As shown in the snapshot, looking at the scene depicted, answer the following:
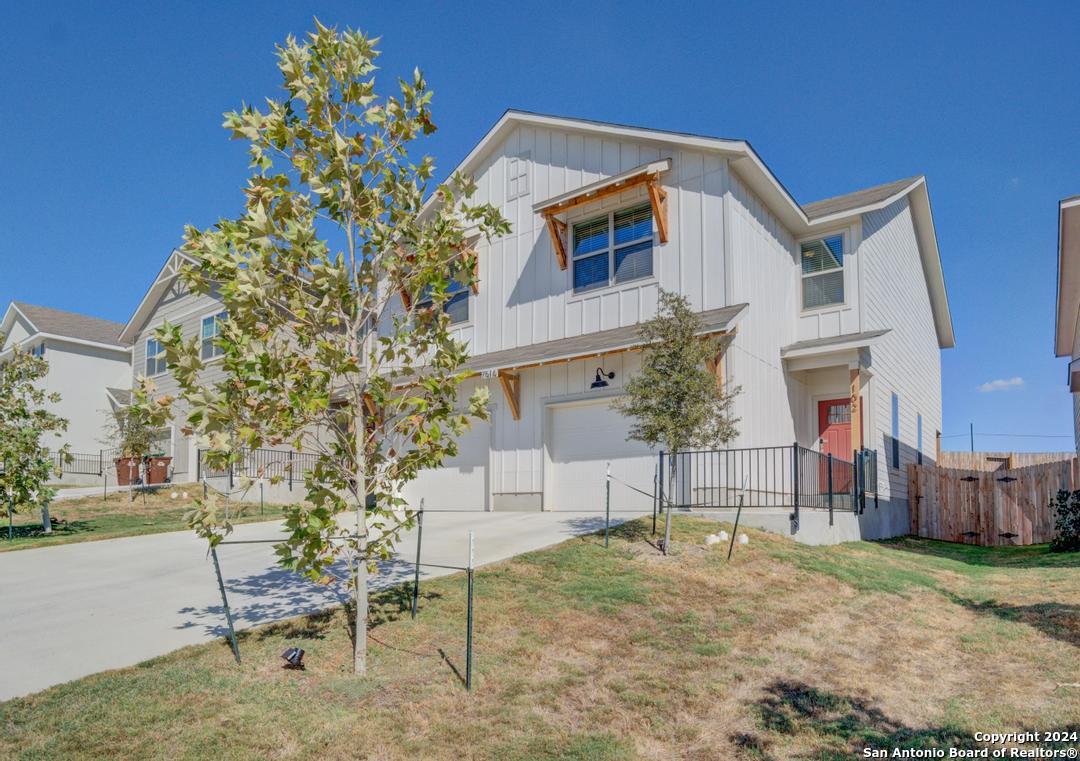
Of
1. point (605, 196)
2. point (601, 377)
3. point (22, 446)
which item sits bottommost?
point (22, 446)

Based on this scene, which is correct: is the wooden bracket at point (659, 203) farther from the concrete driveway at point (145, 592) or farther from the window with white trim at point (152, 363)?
the window with white trim at point (152, 363)

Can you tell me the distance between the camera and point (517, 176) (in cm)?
1622

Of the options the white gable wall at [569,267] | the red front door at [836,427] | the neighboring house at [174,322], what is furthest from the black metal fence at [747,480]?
the neighboring house at [174,322]

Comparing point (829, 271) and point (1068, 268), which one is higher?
point (829, 271)

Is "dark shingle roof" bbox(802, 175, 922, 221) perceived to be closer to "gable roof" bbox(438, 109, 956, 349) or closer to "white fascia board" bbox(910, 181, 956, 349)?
"gable roof" bbox(438, 109, 956, 349)

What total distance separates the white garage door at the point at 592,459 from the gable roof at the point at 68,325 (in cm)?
2543

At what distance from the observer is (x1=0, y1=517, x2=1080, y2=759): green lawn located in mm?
4250

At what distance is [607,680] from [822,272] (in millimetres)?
12317

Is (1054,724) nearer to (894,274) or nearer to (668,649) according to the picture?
(668,649)

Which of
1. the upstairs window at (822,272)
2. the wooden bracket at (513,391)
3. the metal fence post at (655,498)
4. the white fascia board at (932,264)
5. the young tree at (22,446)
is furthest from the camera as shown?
the white fascia board at (932,264)

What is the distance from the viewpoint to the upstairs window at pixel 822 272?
14961 millimetres

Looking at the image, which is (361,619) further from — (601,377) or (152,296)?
(152,296)

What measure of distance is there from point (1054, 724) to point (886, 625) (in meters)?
2.59

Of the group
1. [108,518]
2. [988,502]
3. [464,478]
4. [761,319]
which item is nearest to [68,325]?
[108,518]
